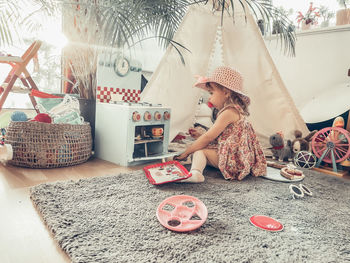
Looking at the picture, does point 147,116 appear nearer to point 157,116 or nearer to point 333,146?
point 157,116

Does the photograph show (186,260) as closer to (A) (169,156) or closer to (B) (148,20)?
(A) (169,156)

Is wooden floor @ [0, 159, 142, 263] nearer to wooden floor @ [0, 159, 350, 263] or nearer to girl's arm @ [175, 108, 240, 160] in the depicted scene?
wooden floor @ [0, 159, 350, 263]

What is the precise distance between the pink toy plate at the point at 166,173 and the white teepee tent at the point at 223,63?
67 centimetres

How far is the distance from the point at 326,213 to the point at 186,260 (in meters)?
0.63

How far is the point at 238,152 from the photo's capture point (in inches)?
51.6

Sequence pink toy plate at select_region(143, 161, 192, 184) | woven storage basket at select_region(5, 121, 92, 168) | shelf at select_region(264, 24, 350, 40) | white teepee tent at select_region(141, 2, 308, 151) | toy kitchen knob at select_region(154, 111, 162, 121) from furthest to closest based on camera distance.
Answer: shelf at select_region(264, 24, 350, 40), white teepee tent at select_region(141, 2, 308, 151), toy kitchen knob at select_region(154, 111, 162, 121), woven storage basket at select_region(5, 121, 92, 168), pink toy plate at select_region(143, 161, 192, 184)

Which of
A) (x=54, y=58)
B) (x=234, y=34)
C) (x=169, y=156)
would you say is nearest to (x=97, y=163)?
(x=169, y=156)

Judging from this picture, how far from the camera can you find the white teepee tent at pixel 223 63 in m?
1.84

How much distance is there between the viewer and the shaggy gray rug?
0.63 metres

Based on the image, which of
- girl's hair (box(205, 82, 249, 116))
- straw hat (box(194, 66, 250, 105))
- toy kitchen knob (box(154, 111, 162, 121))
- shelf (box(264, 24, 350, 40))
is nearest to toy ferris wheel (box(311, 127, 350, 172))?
girl's hair (box(205, 82, 249, 116))

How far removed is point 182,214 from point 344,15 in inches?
81.7

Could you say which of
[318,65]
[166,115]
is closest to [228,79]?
[166,115]

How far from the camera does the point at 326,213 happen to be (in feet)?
3.08

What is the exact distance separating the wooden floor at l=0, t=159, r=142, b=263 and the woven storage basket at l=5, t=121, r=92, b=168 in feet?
0.14
